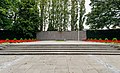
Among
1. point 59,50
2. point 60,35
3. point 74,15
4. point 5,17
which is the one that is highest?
point 74,15

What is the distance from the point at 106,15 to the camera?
30.1 m

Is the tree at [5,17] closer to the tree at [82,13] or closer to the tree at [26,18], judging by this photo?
the tree at [26,18]

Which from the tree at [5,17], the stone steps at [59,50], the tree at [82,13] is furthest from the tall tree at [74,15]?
the stone steps at [59,50]

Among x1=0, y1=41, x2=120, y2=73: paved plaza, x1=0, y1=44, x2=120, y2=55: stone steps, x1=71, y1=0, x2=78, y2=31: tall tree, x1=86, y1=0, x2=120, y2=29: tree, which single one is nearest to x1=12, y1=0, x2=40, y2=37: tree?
x1=71, y1=0, x2=78, y2=31: tall tree

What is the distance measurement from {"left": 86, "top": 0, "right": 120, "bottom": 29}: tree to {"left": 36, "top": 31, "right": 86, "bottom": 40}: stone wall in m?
2.76

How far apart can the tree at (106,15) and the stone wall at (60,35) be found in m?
2.76

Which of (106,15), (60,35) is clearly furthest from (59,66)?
(60,35)

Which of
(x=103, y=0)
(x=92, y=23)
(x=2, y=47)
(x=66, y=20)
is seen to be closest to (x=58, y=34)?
(x=66, y=20)

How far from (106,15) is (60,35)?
266 inches

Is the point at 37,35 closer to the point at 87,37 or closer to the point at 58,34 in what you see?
the point at 58,34

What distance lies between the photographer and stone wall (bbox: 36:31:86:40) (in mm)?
33438

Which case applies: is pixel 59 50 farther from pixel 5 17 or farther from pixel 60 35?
pixel 60 35

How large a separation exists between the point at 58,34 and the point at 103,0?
23.2 feet

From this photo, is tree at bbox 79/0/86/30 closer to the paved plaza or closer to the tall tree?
the tall tree
